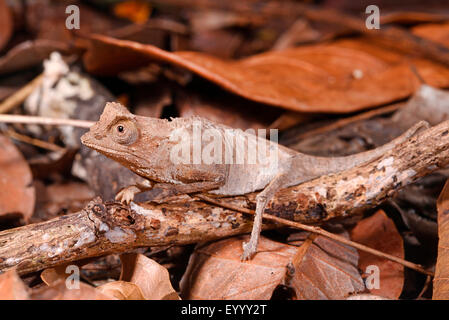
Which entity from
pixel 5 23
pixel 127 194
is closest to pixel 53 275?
pixel 127 194

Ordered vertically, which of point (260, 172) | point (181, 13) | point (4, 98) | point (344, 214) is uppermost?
point (181, 13)

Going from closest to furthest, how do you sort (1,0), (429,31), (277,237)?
1. (277,237)
2. (1,0)
3. (429,31)

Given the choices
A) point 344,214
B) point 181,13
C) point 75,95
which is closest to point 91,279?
point 344,214

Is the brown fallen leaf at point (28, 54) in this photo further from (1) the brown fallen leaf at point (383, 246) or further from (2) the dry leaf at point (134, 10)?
(1) the brown fallen leaf at point (383, 246)

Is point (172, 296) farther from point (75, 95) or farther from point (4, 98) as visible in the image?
point (4, 98)

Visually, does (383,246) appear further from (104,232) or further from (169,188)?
(104,232)

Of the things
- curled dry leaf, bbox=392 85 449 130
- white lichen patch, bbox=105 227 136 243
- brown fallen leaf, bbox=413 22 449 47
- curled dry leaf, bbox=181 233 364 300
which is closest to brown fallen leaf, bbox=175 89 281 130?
curled dry leaf, bbox=392 85 449 130
